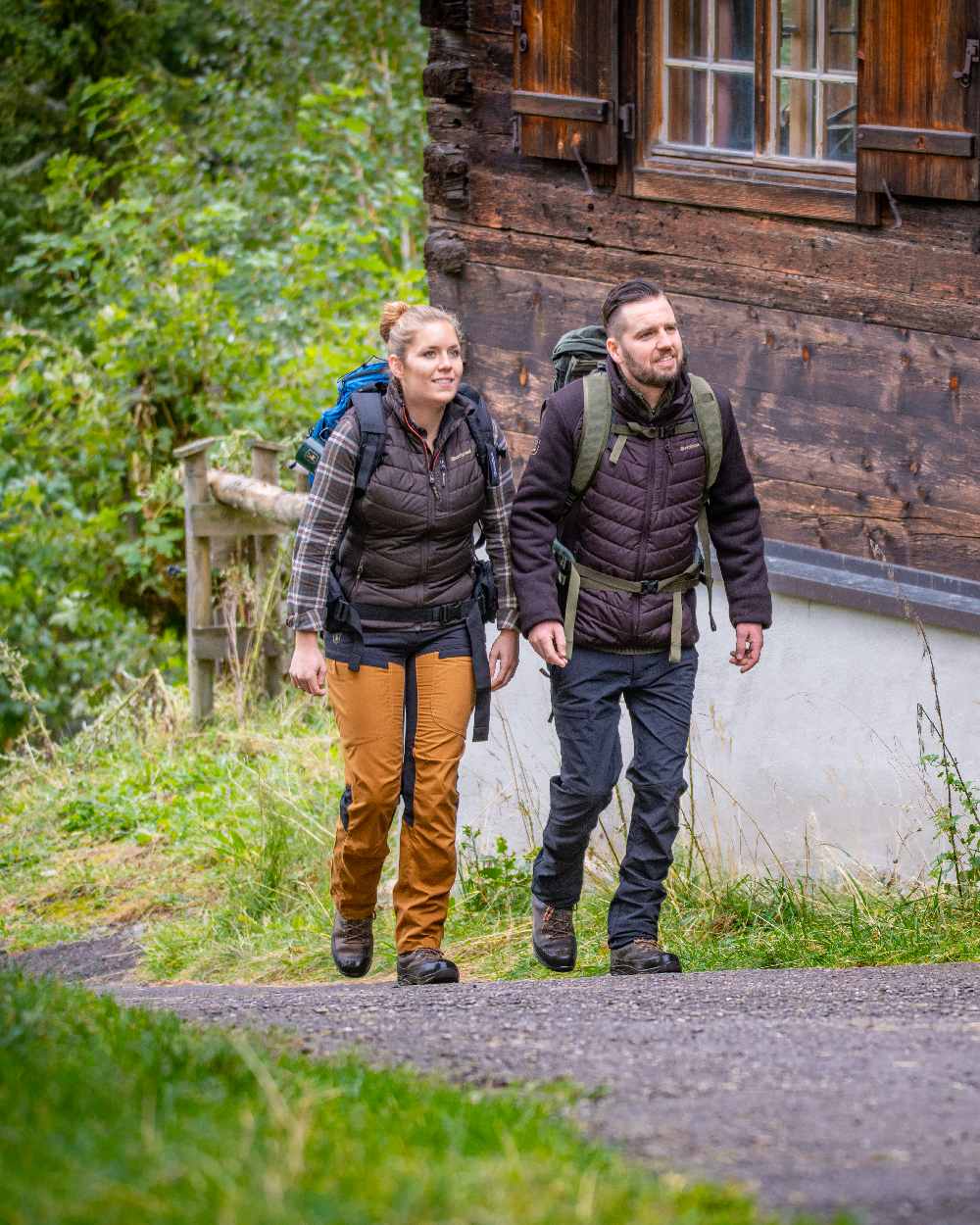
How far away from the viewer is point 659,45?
7.13 metres

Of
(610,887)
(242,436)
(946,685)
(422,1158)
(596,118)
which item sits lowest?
(610,887)

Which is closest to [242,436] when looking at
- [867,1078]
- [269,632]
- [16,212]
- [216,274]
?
[269,632]

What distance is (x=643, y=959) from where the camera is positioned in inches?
211

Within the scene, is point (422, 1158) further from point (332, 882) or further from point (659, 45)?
point (659, 45)

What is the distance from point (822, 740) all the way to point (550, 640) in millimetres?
1730

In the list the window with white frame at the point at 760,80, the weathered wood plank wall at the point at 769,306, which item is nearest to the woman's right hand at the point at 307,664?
the weathered wood plank wall at the point at 769,306

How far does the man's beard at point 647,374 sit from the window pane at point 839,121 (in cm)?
183

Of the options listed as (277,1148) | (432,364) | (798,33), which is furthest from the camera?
(798,33)

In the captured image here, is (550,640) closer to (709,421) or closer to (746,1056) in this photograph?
(709,421)

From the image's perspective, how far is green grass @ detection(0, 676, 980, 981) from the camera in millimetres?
5848

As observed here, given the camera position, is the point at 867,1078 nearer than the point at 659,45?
Yes

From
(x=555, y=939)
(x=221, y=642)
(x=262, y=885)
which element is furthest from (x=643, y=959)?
(x=221, y=642)

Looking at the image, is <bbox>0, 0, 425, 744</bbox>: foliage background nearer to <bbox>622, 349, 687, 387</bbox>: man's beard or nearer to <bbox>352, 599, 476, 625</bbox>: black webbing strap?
<bbox>352, 599, 476, 625</bbox>: black webbing strap

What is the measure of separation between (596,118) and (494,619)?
2.61 metres
